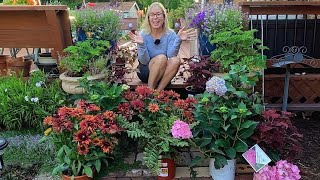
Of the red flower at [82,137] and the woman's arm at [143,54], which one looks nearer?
the red flower at [82,137]

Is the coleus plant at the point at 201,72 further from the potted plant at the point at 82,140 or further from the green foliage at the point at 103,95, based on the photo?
the potted plant at the point at 82,140

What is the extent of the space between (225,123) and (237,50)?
48.5 inches

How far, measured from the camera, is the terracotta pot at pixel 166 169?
2562 millimetres

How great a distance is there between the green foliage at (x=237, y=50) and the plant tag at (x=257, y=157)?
3.50ft

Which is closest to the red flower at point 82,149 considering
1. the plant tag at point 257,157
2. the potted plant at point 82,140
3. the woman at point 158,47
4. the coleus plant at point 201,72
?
the potted plant at point 82,140

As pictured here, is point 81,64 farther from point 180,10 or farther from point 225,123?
point 180,10

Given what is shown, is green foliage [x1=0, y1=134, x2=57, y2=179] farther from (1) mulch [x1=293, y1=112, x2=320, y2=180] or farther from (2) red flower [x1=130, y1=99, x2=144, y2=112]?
(1) mulch [x1=293, y1=112, x2=320, y2=180]

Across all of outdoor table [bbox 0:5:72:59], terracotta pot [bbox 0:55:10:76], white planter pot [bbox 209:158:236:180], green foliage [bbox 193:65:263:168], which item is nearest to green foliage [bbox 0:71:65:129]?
outdoor table [bbox 0:5:72:59]

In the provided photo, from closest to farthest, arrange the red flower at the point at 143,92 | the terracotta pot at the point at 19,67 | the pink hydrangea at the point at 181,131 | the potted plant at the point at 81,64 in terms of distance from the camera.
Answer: the pink hydrangea at the point at 181,131 → the red flower at the point at 143,92 → the potted plant at the point at 81,64 → the terracotta pot at the point at 19,67

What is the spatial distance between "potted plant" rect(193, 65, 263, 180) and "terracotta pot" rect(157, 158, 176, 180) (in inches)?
7.2

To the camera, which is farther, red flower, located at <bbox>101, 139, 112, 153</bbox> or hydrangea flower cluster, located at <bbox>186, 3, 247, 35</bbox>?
hydrangea flower cluster, located at <bbox>186, 3, 247, 35</bbox>

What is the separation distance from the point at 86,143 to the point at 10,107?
154 centimetres

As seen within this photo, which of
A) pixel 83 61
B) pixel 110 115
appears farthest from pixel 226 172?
pixel 83 61

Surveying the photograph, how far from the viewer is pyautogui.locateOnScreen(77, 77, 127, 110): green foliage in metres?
2.86
